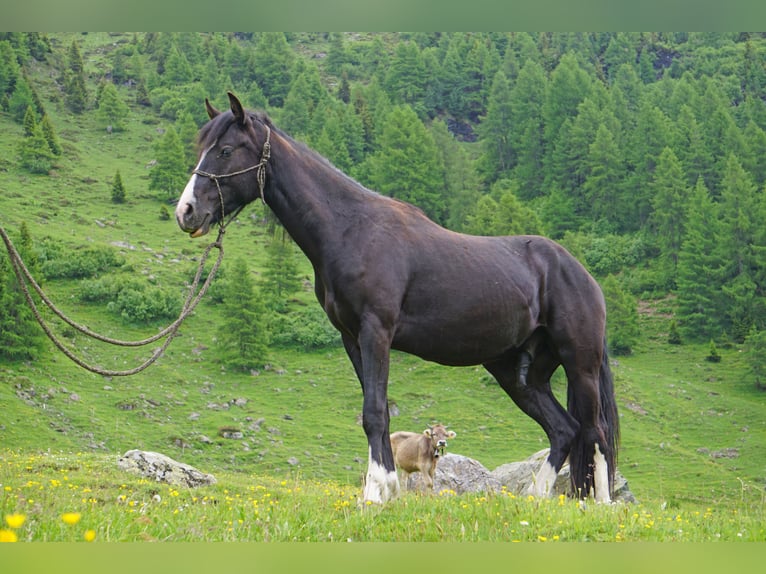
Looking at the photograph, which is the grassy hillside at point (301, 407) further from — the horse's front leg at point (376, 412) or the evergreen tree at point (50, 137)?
the evergreen tree at point (50, 137)

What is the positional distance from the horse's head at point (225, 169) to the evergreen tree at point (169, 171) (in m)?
89.2

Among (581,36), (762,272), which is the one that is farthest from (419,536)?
(581,36)

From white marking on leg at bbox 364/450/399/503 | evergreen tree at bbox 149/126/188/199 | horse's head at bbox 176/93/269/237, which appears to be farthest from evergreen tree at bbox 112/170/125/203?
white marking on leg at bbox 364/450/399/503

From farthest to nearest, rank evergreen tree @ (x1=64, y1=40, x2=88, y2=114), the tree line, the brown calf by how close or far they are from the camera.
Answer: evergreen tree @ (x1=64, y1=40, x2=88, y2=114), the tree line, the brown calf

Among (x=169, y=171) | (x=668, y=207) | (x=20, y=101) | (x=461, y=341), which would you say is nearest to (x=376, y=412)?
(x=461, y=341)

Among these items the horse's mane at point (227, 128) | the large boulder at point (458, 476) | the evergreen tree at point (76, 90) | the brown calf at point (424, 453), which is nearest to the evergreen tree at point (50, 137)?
the evergreen tree at point (76, 90)

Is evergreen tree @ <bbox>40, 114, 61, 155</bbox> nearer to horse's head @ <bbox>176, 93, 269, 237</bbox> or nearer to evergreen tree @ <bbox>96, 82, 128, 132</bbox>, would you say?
evergreen tree @ <bbox>96, 82, 128, 132</bbox>

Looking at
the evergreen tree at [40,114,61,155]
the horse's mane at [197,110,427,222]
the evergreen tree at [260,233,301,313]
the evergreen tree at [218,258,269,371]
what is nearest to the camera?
the horse's mane at [197,110,427,222]

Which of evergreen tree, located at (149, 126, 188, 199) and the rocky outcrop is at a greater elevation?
the rocky outcrop

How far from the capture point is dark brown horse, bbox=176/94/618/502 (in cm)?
824

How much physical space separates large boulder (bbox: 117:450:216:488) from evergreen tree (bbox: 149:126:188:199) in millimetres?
81009

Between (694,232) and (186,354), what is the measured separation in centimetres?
5699

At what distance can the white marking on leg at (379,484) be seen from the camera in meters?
7.58

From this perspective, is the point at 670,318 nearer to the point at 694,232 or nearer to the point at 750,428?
the point at 694,232
